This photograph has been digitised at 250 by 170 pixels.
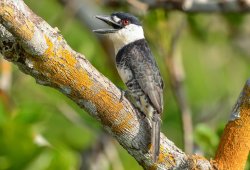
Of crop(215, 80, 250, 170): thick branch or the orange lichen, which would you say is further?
crop(215, 80, 250, 170): thick branch

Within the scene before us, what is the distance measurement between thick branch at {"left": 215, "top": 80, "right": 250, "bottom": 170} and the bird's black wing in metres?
0.47

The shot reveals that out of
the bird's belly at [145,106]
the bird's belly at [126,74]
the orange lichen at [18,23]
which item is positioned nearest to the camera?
the orange lichen at [18,23]

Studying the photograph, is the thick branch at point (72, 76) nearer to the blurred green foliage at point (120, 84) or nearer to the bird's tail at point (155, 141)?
the bird's tail at point (155, 141)

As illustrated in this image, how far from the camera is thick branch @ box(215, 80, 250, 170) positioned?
11.5 feet

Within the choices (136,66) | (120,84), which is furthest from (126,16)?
(120,84)

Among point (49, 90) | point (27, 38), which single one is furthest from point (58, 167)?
point (49, 90)

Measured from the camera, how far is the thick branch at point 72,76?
3.16m

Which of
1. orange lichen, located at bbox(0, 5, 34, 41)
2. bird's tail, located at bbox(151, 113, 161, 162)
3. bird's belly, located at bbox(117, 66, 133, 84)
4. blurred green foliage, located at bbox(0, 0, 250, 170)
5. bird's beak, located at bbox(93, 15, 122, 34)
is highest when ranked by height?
orange lichen, located at bbox(0, 5, 34, 41)

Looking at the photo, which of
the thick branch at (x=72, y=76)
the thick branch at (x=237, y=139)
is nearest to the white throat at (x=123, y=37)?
the thick branch at (x=72, y=76)

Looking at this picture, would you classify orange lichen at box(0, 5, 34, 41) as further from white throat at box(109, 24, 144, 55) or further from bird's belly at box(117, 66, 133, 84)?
white throat at box(109, 24, 144, 55)

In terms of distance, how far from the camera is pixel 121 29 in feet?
14.0

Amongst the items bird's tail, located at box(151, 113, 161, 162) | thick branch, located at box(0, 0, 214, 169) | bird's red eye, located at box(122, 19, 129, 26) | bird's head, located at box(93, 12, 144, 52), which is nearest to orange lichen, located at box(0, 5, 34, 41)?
thick branch, located at box(0, 0, 214, 169)

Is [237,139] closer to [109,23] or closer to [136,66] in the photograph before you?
[136,66]

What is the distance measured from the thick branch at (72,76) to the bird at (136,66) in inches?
7.6
